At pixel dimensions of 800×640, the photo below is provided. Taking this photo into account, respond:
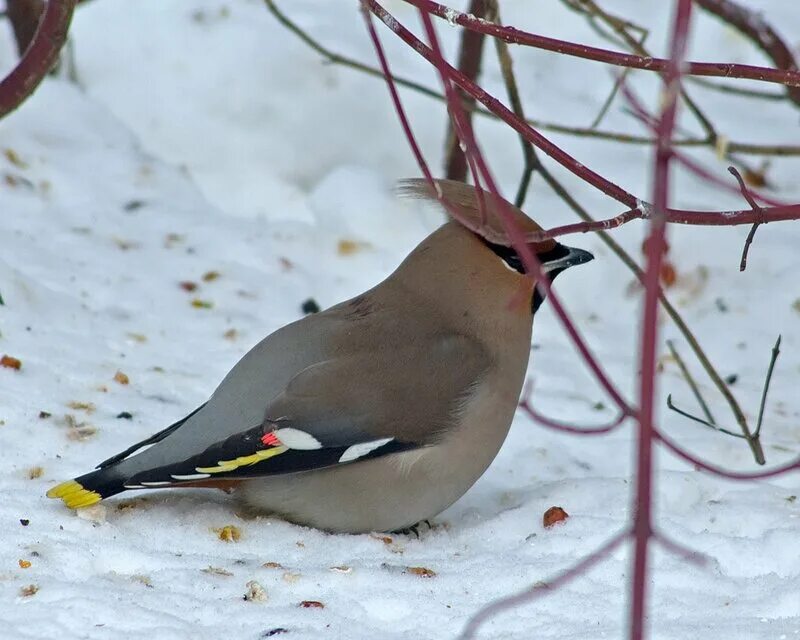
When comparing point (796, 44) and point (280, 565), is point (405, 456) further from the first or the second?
point (796, 44)

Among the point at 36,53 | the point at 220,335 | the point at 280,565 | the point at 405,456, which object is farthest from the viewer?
the point at 220,335

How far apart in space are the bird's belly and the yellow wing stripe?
12cm

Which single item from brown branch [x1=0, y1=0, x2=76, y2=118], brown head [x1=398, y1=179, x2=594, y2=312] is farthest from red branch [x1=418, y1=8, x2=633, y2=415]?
brown branch [x1=0, y1=0, x2=76, y2=118]

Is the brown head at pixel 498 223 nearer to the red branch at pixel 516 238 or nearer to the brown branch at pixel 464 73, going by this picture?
the red branch at pixel 516 238

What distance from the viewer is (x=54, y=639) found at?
2.56 m

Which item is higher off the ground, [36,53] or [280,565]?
[36,53]

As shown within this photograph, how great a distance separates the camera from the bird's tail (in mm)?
3131

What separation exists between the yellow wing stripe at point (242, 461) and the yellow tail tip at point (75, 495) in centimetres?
25

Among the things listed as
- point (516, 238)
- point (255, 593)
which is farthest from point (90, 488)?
point (516, 238)

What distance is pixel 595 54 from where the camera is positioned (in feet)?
7.56

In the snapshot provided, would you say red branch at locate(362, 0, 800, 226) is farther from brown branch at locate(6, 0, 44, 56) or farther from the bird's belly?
brown branch at locate(6, 0, 44, 56)

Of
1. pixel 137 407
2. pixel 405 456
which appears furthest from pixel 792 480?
pixel 137 407

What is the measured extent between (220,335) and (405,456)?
1.43m

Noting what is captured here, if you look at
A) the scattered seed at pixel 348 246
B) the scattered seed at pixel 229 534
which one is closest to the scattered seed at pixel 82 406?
the scattered seed at pixel 229 534
